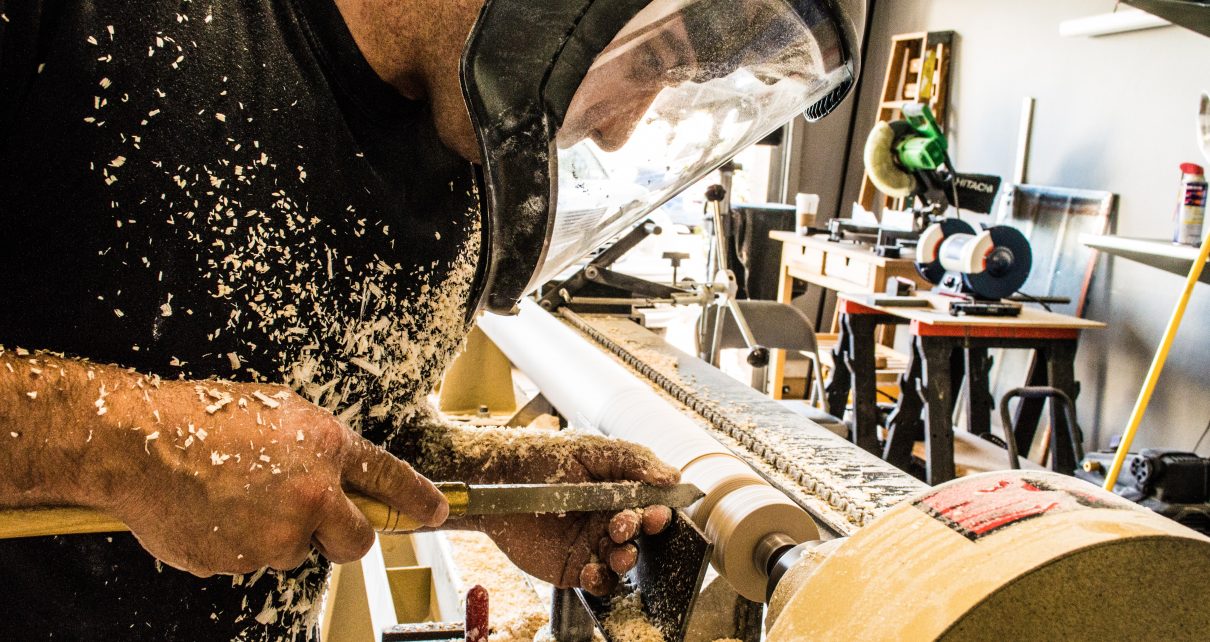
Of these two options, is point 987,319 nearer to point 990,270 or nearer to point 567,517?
point 990,270

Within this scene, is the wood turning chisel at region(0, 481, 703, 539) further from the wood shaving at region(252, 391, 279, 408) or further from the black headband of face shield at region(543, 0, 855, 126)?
the black headband of face shield at region(543, 0, 855, 126)

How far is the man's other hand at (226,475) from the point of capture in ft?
2.45

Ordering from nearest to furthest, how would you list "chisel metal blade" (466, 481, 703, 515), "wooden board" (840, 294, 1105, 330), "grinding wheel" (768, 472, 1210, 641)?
"grinding wheel" (768, 472, 1210, 641), "chisel metal blade" (466, 481, 703, 515), "wooden board" (840, 294, 1105, 330)

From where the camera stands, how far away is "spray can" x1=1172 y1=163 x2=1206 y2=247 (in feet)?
10.6

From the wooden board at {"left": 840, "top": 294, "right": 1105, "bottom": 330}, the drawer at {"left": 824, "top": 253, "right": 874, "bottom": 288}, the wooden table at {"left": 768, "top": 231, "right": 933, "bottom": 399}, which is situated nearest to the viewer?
the wooden board at {"left": 840, "top": 294, "right": 1105, "bottom": 330}

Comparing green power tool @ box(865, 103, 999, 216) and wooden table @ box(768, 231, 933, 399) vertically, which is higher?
green power tool @ box(865, 103, 999, 216)

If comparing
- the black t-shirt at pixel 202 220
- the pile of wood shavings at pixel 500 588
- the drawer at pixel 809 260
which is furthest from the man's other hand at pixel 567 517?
the drawer at pixel 809 260

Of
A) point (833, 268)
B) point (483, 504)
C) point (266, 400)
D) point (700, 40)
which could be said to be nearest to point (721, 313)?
point (833, 268)

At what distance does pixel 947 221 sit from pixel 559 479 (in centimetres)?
351

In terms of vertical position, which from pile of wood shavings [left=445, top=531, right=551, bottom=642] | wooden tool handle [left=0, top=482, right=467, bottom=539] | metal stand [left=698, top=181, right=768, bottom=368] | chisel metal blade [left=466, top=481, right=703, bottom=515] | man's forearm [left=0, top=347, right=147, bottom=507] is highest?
man's forearm [left=0, top=347, right=147, bottom=507]

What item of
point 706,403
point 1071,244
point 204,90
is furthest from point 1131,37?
point 204,90

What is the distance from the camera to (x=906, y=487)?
1585 mm

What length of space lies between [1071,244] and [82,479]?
505 cm

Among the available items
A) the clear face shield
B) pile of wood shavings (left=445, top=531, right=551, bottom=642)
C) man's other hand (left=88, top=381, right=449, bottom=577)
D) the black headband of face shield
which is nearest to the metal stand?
pile of wood shavings (left=445, top=531, right=551, bottom=642)
